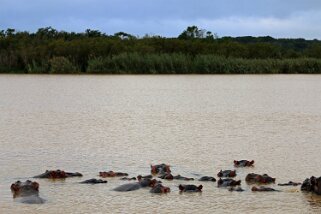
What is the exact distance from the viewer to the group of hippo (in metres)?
9.21

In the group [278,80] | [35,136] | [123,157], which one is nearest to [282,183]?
[123,157]

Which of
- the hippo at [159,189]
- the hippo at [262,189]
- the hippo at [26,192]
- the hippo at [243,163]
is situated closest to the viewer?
the hippo at [26,192]

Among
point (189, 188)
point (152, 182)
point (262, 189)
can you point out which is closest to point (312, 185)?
point (262, 189)

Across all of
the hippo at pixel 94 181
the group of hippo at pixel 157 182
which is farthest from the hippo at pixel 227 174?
the hippo at pixel 94 181

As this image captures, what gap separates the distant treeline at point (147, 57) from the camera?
43375 mm

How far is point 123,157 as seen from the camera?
12.3 metres

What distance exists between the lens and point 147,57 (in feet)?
142

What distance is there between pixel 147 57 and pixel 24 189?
34414mm

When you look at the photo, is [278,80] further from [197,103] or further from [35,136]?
[35,136]

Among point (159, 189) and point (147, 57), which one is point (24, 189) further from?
point (147, 57)

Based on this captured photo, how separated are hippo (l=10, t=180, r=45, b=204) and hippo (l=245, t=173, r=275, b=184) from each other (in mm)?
2965

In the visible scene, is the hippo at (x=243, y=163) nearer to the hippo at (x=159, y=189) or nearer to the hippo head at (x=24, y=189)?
the hippo at (x=159, y=189)

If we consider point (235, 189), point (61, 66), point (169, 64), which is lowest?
point (235, 189)

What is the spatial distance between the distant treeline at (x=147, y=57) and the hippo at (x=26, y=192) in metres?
33.8
